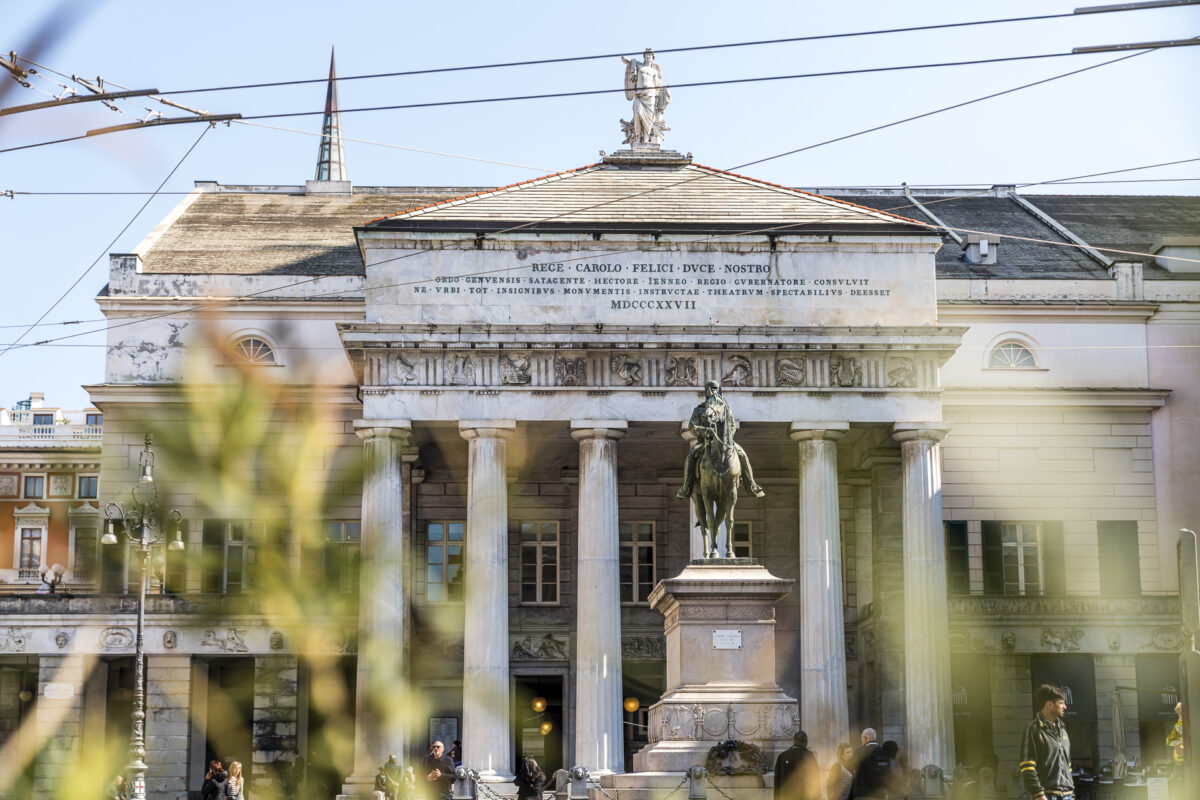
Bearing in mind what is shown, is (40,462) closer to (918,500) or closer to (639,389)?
(639,389)

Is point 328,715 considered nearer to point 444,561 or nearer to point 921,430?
point 444,561

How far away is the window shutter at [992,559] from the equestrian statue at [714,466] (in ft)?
80.8

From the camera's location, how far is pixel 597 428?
3969cm

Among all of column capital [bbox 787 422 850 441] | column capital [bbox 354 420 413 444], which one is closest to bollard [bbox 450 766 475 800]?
column capital [bbox 354 420 413 444]

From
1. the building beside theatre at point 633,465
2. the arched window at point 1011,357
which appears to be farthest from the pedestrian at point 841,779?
the arched window at point 1011,357

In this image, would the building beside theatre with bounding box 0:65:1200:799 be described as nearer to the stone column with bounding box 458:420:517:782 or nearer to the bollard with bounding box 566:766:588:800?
the stone column with bounding box 458:420:517:782

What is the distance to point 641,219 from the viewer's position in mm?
41781

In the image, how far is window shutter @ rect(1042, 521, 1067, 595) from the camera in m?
47.1

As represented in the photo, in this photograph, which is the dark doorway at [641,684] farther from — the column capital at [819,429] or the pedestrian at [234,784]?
the pedestrian at [234,784]

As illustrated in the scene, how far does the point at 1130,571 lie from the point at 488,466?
62.1 feet

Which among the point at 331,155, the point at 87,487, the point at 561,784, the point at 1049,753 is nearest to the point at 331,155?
the point at 331,155

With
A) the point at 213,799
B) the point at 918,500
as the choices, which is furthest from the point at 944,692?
the point at 213,799

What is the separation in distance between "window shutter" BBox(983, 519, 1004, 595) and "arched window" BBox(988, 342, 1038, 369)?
4.45 metres

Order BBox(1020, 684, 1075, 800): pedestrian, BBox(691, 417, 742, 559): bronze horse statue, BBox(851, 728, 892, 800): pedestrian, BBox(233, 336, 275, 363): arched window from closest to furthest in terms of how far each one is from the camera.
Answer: BBox(1020, 684, 1075, 800): pedestrian → BBox(851, 728, 892, 800): pedestrian → BBox(691, 417, 742, 559): bronze horse statue → BBox(233, 336, 275, 363): arched window
